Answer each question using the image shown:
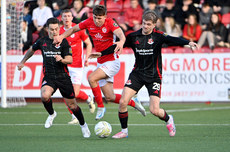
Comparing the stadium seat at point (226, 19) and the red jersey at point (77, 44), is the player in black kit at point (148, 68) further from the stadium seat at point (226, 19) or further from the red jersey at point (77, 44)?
the stadium seat at point (226, 19)

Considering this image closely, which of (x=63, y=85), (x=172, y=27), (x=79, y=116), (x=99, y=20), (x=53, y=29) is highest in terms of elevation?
(x=99, y=20)

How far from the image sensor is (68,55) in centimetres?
830

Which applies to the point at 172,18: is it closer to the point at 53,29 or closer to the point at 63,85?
the point at 53,29

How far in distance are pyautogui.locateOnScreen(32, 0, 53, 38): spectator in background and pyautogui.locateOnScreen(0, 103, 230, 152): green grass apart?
160 inches

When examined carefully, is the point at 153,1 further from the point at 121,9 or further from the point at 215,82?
the point at 215,82

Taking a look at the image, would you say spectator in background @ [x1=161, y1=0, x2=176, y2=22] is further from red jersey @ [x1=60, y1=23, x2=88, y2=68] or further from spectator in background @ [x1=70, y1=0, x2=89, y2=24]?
red jersey @ [x1=60, y1=23, x2=88, y2=68]

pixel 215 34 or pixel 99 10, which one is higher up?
pixel 99 10

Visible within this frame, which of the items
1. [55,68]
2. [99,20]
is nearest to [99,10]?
[99,20]

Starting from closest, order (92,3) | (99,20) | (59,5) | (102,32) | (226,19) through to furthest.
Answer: (99,20) < (102,32) < (226,19) < (92,3) < (59,5)

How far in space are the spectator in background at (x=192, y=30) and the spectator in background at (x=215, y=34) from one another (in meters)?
0.19

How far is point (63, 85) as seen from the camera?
27.1 ft

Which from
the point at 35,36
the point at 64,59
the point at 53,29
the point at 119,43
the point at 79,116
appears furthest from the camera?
the point at 35,36

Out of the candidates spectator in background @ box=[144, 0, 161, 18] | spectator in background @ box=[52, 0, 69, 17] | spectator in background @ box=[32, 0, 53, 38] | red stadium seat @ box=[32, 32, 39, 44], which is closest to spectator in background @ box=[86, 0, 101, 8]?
spectator in background @ box=[52, 0, 69, 17]

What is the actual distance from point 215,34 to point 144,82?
332 inches
